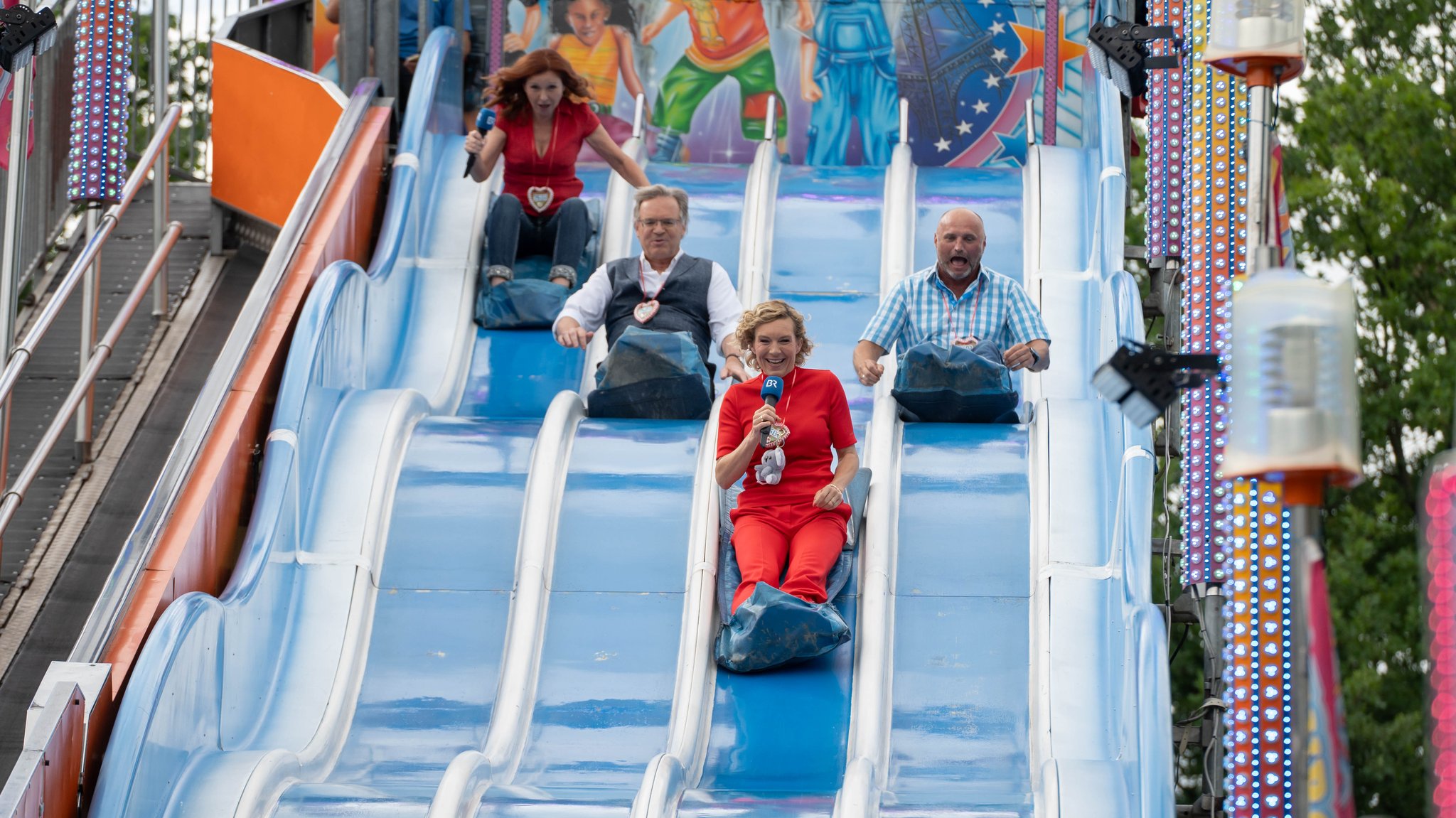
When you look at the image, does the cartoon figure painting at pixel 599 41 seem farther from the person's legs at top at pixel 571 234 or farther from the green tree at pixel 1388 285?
the green tree at pixel 1388 285

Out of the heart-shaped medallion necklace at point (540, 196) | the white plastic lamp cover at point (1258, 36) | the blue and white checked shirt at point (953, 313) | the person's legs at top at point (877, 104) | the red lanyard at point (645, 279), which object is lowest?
the blue and white checked shirt at point (953, 313)

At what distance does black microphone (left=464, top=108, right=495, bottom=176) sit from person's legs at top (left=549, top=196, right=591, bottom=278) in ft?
1.35

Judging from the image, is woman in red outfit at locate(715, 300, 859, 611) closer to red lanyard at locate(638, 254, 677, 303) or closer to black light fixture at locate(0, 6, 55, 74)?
red lanyard at locate(638, 254, 677, 303)

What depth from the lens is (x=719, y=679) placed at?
6.11 m

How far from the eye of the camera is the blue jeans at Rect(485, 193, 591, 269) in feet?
27.2

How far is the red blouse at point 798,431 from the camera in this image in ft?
20.9

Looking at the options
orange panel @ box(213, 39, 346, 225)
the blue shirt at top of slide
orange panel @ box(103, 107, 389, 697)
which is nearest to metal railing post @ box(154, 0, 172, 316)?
orange panel @ box(213, 39, 346, 225)

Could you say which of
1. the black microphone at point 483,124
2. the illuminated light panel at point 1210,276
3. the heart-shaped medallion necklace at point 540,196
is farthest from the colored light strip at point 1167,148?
the black microphone at point 483,124

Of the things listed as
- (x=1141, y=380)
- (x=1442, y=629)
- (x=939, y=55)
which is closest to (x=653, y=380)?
(x=1141, y=380)

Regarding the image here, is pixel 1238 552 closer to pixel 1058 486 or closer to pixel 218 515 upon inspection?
pixel 1058 486

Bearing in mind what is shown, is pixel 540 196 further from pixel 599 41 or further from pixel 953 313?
pixel 953 313

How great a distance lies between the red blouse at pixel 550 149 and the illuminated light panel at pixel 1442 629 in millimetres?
5545

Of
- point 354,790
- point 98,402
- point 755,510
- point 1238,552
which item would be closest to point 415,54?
point 98,402

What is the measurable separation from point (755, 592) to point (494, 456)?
1275 millimetres
